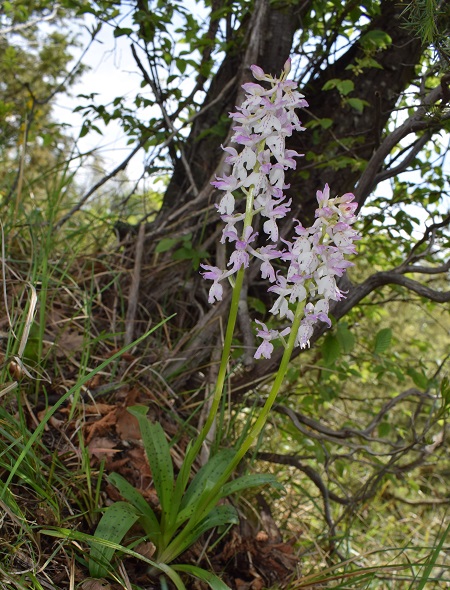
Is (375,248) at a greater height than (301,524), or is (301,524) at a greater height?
(375,248)

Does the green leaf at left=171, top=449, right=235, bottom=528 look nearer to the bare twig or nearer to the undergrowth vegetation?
the undergrowth vegetation

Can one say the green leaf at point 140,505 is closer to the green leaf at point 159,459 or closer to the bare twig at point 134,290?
the green leaf at point 159,459

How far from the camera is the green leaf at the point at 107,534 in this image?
4.85 feet

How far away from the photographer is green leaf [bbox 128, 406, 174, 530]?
65.4 inches

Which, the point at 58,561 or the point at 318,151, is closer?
the point at 58,561

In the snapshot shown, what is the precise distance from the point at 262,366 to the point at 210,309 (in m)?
0.41

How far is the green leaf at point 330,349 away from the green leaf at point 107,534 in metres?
1.07

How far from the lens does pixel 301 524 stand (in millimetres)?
2686

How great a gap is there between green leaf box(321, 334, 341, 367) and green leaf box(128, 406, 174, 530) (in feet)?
2.83

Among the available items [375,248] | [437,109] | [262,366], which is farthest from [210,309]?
[437,109]

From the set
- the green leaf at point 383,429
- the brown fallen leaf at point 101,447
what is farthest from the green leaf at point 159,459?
the green leaf at point 383,429

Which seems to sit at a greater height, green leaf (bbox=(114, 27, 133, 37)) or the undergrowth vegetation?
green leaf (bbox=(114, 27, 133, 37))

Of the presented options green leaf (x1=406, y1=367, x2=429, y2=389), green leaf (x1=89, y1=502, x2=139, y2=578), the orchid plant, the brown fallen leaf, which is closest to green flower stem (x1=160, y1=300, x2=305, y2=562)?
the orchid plant

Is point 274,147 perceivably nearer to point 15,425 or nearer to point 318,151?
point 15,425
